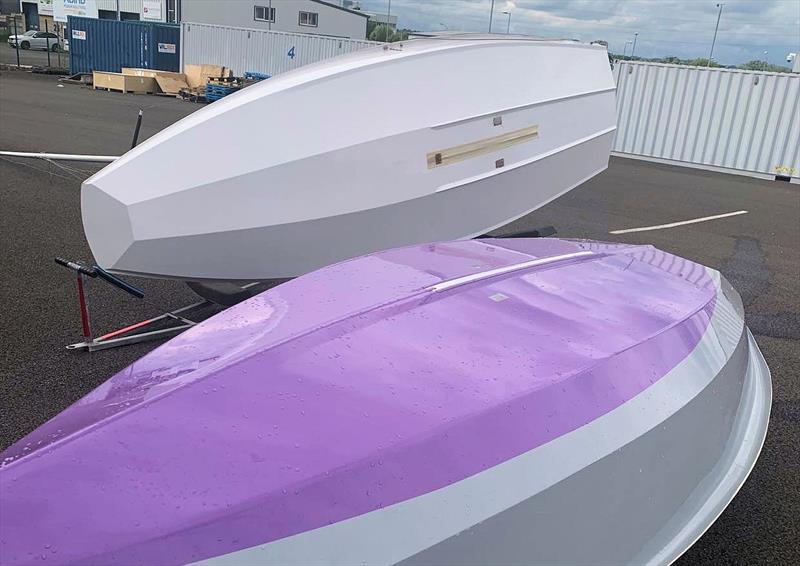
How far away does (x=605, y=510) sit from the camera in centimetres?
188

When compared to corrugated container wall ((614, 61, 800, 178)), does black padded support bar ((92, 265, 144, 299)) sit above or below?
below

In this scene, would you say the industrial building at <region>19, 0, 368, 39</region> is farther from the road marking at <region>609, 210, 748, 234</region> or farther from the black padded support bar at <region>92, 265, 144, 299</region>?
the black padded support bar at <region>92, 265, 144, 299</region>

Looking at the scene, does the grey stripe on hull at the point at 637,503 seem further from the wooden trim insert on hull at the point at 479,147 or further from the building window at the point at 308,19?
the building window at the point at 308,19

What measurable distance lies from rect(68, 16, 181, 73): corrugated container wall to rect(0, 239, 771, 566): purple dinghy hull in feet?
81.8

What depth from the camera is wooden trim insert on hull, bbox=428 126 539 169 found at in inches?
155

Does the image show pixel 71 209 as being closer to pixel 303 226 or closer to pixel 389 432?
pixel 303 226

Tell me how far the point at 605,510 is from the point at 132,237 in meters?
2.42

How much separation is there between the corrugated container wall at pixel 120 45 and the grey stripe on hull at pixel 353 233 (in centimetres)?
2323

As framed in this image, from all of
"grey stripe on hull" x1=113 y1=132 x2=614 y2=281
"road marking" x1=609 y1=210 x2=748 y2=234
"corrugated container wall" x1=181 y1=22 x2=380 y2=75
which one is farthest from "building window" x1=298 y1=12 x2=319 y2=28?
"grey stripe on hull" x1=113 y1=132 x2=614 y2=281

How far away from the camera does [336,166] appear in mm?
3570

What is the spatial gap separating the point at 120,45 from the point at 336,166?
2518 centimetres

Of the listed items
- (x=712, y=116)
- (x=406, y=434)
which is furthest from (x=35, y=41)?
(x=406, y=434)

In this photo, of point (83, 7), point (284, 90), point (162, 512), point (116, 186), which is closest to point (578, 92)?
point (284, 90)

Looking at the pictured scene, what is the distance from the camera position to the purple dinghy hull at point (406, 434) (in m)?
1.44
